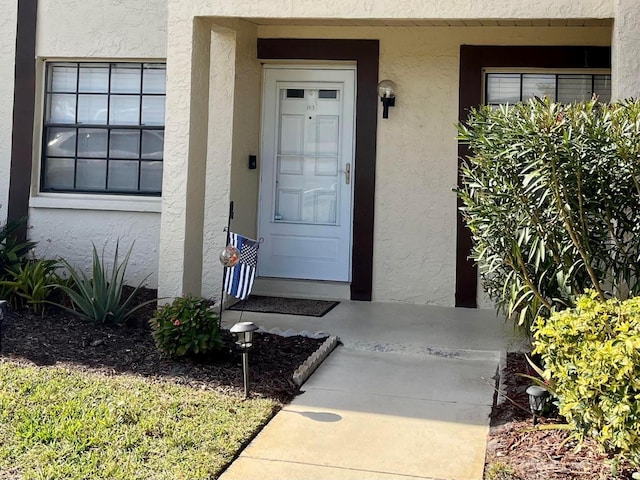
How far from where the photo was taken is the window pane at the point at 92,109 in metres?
9.02

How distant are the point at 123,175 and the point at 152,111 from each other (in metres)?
0.85

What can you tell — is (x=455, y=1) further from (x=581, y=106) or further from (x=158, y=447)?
(x=158, y=447)

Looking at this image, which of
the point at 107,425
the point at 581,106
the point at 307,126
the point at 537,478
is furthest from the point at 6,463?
the point at 307,126

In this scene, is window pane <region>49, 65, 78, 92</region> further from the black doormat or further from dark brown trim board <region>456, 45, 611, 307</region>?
dark brown trim board <region>456, 45, 611, 307</region>

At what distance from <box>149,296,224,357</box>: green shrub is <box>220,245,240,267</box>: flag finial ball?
0.38 m

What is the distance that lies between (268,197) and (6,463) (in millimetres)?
5258


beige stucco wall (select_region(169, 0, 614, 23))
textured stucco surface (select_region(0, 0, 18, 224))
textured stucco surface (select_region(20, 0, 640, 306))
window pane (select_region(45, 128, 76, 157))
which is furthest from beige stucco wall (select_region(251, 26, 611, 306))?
textured stucco surface (select_region(0, 0, 18, 224))

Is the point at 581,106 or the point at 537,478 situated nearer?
the point at 537,478

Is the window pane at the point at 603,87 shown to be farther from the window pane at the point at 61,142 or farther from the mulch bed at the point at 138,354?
the window pane at the point at 61,142

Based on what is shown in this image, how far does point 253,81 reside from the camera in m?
8.57

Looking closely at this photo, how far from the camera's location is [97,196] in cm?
897

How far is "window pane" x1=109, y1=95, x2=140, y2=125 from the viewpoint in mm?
8938

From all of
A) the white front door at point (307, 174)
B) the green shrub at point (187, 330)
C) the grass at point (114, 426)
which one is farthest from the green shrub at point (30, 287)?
the white front door at point (307, 174)

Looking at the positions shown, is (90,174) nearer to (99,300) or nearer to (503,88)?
(99,300)
